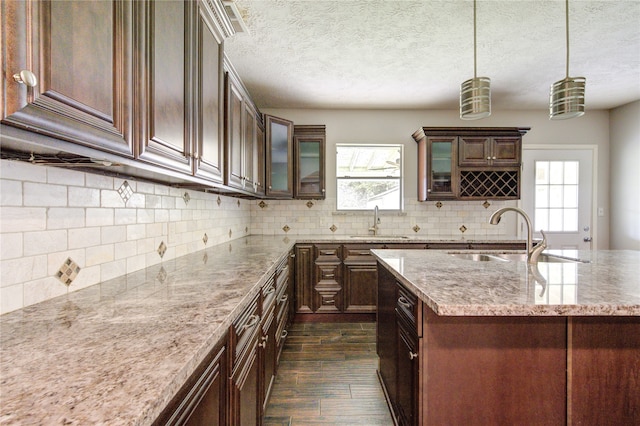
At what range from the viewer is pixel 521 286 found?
4.09 ft

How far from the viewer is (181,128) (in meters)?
1.31

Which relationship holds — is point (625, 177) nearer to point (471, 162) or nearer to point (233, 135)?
point (471, 162)

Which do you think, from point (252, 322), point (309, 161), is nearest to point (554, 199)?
point (309, 161)

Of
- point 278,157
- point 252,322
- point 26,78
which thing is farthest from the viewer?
point 278,157

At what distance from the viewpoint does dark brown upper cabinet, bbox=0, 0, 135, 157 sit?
23.0 inches

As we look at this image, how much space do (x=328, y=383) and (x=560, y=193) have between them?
4142 mm

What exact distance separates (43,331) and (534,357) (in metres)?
1.65

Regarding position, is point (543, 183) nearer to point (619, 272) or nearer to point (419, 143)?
point (419, 143)

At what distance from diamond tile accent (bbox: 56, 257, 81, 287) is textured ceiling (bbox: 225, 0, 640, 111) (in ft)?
6.24

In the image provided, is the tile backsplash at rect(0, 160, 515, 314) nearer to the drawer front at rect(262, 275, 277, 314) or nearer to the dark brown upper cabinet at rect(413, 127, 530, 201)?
the drawer front at rect(262, 275, 277, 314)

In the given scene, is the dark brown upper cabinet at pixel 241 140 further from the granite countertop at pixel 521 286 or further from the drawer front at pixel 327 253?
the granite countertop at pixel 521 286

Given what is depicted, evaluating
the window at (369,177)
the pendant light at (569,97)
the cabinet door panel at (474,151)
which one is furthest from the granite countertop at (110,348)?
the cabinet door panel at (474,151)

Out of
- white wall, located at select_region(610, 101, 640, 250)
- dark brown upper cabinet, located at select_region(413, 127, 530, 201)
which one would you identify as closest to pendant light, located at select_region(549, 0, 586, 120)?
dark brown upper cabinet, located at select_region(413, 127, 530, 201)

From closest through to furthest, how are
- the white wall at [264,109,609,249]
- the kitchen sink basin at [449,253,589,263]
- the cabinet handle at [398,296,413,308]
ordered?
the cabinet handle at [398,296,413,308], the kitchen sink basin at [449,253,589,263], the white wall at [264,109,609,249]
